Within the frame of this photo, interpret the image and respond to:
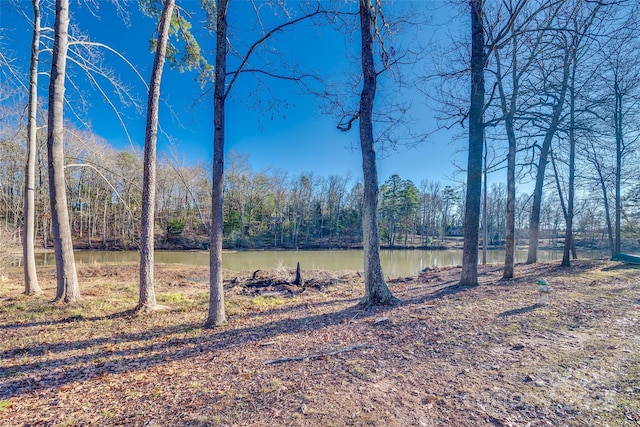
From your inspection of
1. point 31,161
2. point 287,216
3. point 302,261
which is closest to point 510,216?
point 31,161

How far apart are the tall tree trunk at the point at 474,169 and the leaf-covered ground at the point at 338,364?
3.37 feet

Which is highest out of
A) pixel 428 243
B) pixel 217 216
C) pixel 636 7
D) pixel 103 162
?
pixel 636 7

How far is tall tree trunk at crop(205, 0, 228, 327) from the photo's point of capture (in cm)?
472

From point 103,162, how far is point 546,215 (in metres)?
46.5

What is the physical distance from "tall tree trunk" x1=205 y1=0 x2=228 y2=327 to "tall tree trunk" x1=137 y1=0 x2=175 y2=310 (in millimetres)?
1360

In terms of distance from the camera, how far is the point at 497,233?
43.4 meters

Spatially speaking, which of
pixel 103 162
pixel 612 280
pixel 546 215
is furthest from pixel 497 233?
pixel 103 162

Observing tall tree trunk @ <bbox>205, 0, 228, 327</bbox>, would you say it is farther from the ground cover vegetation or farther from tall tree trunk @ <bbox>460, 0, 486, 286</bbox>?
tall tree trunk @ <bbox>460, 0, 486, 286</bbox>

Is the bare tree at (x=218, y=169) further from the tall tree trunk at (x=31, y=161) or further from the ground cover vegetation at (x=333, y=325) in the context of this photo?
the tall tree trunk at (x=31, y=161)

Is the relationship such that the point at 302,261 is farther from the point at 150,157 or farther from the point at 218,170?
the point at 218,170

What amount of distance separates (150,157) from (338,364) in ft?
16.8

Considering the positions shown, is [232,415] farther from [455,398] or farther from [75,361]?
[75,361]

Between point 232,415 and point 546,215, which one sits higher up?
point 546,215

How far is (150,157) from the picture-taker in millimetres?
5457
